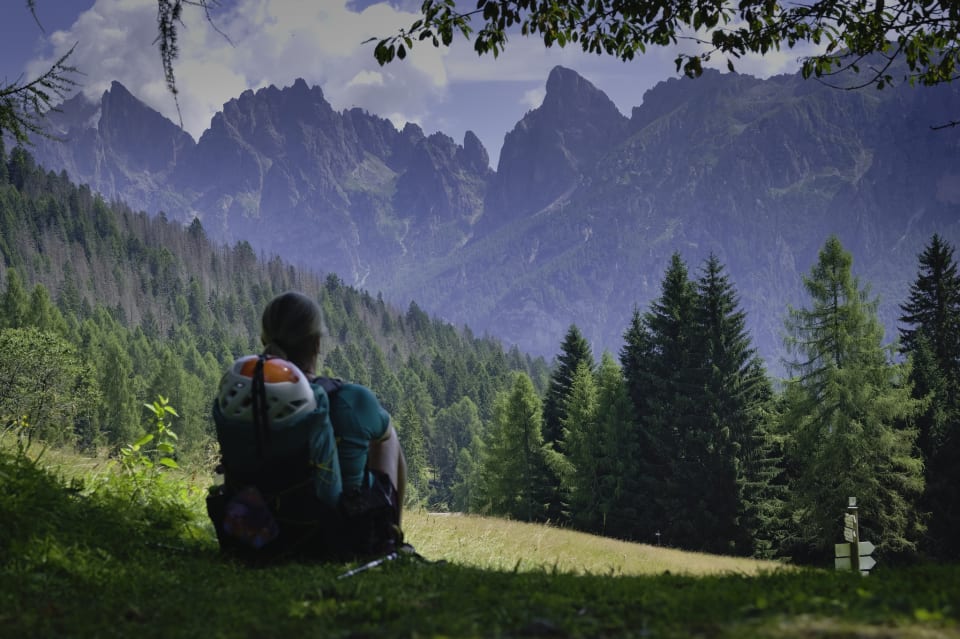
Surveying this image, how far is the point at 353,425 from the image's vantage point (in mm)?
4828

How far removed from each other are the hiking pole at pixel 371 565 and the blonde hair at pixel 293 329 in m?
1.28

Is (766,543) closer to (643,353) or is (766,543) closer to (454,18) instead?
(643,353)

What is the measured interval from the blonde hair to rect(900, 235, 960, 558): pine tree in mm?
29247

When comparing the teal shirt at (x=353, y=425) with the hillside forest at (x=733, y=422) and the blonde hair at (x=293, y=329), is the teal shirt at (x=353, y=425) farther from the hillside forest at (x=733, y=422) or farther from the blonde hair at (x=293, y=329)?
the hillside forest at (x=733, y=422)

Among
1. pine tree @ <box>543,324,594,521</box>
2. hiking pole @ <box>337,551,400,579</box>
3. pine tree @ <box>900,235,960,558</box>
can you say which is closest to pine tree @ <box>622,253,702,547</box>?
pine tree @ <box>543,324,594,521</box>

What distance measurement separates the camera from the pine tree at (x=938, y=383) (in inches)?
1139

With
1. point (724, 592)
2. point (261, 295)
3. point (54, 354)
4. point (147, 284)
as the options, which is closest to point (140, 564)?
point (724, 592)

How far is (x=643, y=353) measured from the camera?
119 ft

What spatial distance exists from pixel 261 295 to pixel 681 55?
19428cm

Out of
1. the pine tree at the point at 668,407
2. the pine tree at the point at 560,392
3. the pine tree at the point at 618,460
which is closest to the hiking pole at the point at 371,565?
the pine tree at the point at 668,407

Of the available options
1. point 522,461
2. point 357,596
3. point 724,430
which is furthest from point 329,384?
point 522,461

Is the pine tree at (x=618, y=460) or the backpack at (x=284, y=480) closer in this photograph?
the backpack at (x=284, y=480)

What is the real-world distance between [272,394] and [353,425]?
629 mm

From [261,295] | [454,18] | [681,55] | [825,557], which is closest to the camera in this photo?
[454,18]
